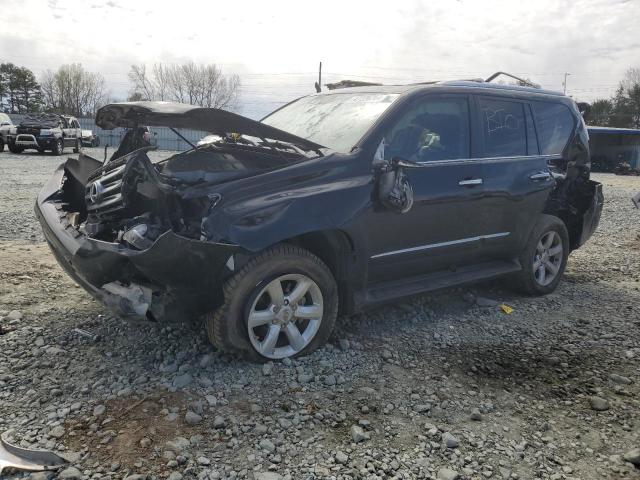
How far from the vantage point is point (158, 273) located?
2918mm

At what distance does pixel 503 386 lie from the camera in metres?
3.43

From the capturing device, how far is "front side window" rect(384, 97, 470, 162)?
3.98 m

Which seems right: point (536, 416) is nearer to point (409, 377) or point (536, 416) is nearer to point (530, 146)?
point (409, 377)

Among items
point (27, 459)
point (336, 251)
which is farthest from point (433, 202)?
point (27, 459)

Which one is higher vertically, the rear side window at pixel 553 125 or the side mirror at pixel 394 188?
the rear side window at pixel 553 125

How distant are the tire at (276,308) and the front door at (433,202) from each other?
511 mm

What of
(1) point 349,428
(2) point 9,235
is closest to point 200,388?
(1) point 349,428

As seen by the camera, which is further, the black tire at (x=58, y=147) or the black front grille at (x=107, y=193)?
the black tire at (x=58, y=147)

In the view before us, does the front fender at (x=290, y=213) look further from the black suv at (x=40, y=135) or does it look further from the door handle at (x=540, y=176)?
the black suv at (x=40, y=135)

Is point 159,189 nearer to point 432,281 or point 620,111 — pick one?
point 432,281

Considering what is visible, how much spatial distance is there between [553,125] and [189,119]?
12.1 ft

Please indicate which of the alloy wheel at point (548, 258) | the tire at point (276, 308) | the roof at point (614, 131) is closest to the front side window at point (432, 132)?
the tire at point (276, 308)

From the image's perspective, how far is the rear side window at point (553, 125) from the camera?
5145 mm

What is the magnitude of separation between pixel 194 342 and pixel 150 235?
0.96m
